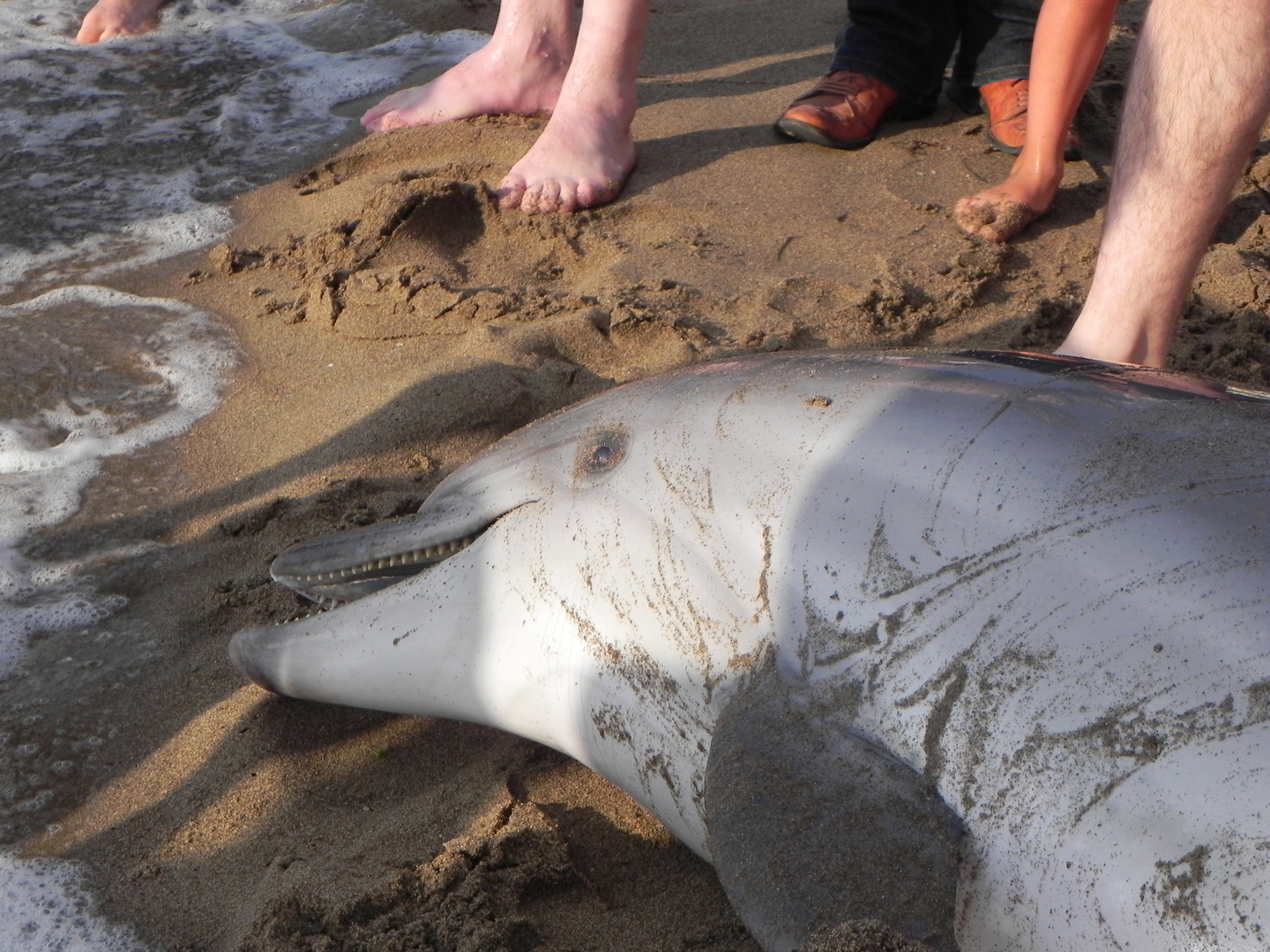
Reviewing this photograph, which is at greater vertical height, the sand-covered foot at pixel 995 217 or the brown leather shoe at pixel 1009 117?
the brown leather shoe at pixel 1009 117

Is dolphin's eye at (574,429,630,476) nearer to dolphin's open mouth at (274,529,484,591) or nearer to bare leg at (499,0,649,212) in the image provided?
dolphin's open mouth at (274,529,484,591)

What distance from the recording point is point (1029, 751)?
159 cm

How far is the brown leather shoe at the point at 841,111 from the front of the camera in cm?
451

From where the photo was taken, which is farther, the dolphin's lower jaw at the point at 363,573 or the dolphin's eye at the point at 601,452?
the dolphin's lower jaw at the point at 363,573

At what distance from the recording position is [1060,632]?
1.62 meters

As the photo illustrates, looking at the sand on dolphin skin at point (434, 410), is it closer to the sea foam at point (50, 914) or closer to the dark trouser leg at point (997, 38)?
the sea foam at point (50, 914)

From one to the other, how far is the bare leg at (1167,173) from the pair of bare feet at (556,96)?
6.25 ft

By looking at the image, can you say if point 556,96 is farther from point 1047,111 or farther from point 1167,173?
point 1167,173

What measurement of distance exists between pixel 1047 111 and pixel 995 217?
0.39m

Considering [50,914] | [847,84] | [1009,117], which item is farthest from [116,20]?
[50,914]

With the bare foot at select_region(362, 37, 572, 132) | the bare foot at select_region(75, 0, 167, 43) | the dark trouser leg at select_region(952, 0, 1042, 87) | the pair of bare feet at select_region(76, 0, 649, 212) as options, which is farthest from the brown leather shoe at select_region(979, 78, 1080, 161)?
the bare foot at select_region(75, 0, 167, 43)

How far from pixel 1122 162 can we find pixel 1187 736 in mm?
1748

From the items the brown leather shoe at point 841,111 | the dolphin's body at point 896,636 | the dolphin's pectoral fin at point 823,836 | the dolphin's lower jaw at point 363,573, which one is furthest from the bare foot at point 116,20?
the dolphin's pectoral fin at point 823,836

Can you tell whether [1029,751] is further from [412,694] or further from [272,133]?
[272,133]
